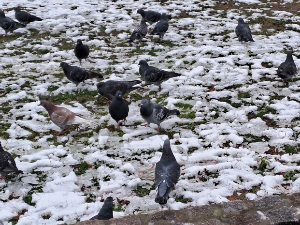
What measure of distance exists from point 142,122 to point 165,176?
7.56 feet

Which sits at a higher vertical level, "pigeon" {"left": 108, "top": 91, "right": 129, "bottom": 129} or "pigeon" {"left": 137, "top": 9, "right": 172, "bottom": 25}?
"pigeon" {"left": 137, "top": 9, "right": 172, "bottom": 25}

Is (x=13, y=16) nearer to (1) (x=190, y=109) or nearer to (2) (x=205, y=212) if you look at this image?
(1) (x=190, y=109)

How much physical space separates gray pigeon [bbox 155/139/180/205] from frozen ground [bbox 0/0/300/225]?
0.81 feet

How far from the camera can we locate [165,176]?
4820mm

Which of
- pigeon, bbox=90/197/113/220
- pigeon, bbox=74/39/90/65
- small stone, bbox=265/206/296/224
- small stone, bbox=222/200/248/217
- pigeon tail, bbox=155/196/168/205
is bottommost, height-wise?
pigeon tail, bbox=155/196/168/205

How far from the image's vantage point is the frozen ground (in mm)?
5012

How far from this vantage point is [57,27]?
1184 cm

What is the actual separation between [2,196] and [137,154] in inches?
86.3

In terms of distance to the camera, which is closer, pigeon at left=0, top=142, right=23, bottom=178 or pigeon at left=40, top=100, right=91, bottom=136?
pigeon at left=0, top=142, right=23, bottom=178

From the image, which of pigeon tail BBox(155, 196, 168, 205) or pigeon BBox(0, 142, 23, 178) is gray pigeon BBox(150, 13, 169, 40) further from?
pigeon tail BBox(155, 196, 168, 205)

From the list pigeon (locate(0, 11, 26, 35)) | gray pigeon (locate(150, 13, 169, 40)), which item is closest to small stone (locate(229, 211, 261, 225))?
gray pigeon (locate(150, 13, 169, 40))

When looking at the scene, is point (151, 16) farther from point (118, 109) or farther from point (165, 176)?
point (165, 176)

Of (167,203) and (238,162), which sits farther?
(238,162)

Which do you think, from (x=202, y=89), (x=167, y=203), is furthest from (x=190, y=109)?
(x=167, y=203)
